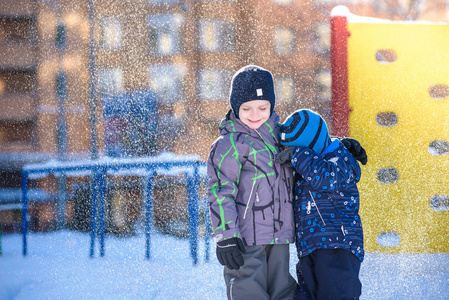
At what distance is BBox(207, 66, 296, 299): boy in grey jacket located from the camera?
1512 mm

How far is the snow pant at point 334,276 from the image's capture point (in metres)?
1.47

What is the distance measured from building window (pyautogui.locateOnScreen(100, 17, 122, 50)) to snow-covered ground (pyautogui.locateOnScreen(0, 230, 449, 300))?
1049cm

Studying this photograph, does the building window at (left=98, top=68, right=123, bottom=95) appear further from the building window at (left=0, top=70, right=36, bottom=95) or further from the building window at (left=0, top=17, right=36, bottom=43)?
the building window at (left=0, top=17, right=36, bottom=43)

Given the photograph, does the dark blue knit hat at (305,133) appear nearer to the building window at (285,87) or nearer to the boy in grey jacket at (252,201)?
the boy in grey jacket at (252,201)

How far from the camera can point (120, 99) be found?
39.9ft

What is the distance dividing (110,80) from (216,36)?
305cm

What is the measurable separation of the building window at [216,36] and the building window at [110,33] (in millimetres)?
2284

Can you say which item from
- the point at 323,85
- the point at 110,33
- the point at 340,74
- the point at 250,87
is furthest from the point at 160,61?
the point at 250,87

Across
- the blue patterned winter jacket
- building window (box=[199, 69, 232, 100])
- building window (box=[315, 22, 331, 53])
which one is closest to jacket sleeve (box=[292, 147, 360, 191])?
the blue patterned winter jacket

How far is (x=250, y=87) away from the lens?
161 centimetres

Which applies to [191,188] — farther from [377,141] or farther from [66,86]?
[66,86]

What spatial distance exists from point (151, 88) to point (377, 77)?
10.4m

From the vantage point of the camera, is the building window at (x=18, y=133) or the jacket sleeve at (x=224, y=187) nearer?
the jacket sleeve at (x=224, y=187)

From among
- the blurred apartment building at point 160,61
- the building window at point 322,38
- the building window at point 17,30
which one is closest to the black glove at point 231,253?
the blurred apartment building at point 160,61
